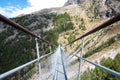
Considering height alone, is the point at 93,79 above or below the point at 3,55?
above

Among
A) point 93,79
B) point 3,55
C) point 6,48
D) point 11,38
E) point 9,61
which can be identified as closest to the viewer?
point 93,79

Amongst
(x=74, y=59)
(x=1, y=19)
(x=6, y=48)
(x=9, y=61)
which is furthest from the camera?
(x=6, y=48)

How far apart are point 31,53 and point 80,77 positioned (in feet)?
499

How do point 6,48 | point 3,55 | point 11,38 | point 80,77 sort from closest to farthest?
point 80,77, point 3,55, point 6,48, point 11,38

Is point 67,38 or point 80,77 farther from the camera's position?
point 67,38

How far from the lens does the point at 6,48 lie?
594ft

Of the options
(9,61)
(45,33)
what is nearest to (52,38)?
(45,33)

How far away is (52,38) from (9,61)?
3967 centimetres

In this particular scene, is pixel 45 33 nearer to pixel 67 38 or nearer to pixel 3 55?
pixel 67 38

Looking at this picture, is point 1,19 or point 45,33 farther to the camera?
point 45,33

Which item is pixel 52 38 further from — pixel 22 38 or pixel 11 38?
pixel 11 38

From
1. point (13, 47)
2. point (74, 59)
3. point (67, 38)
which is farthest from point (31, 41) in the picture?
point (74, 59)

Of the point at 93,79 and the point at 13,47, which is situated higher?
the point at 93,79

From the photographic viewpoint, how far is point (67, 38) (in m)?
184
